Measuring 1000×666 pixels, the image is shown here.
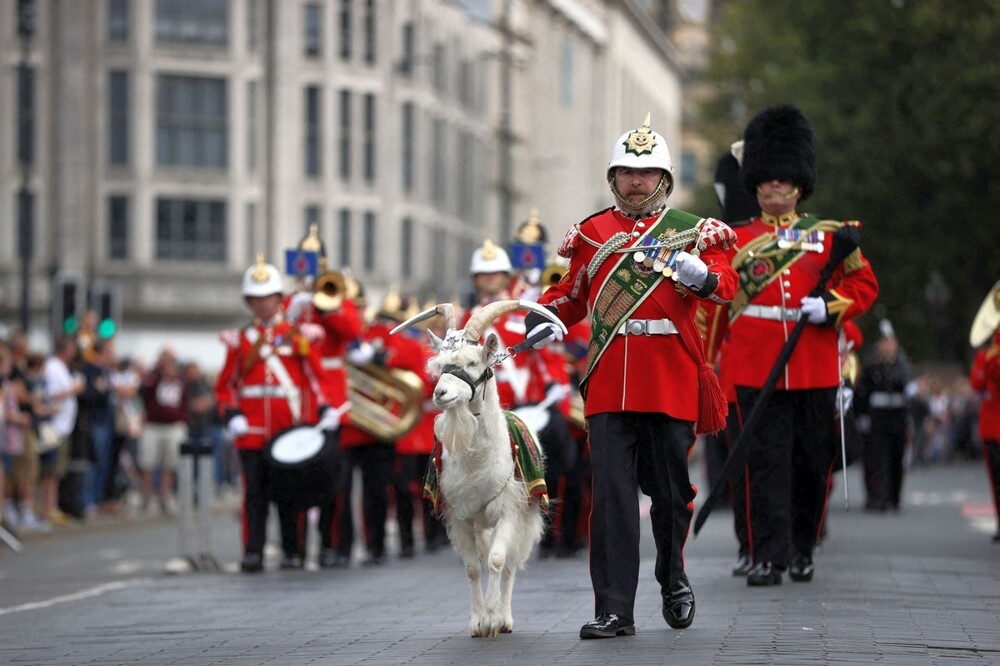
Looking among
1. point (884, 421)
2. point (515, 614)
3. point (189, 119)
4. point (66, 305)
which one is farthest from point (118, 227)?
point (515, 614)

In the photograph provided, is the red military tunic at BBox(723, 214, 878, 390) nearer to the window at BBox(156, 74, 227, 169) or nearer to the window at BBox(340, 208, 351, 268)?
the window at BBox(156, 74, 227, 169)

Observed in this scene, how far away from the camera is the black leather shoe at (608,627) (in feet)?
36.7

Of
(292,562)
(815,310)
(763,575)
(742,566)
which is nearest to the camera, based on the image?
(763,575)

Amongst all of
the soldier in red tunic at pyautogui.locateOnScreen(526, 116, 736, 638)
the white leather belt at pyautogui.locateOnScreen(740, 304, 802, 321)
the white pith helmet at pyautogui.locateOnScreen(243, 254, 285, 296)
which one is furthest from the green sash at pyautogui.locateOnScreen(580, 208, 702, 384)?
the white pith helmet at pyautogui.locateOnScreen(243, 254, 285, 296)

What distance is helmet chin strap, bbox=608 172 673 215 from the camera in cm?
1159

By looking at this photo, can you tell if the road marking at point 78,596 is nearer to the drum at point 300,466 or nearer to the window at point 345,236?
the drum at point 300,466

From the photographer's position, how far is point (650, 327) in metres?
11.6

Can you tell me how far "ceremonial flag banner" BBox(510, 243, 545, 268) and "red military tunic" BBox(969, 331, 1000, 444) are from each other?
12.4ft

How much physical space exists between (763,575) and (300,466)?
15.5 ft

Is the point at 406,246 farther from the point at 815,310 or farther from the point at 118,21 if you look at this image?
the point at 815,310

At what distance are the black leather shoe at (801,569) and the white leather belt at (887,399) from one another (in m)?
15.1

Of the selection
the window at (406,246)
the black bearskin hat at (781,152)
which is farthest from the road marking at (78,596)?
the window at (406,246)

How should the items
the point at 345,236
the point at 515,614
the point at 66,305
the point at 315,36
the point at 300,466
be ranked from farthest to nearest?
the point at 345,236 → the point at 315,36 → the point at 66,305 → the point at 300,466 → the point at 515,614

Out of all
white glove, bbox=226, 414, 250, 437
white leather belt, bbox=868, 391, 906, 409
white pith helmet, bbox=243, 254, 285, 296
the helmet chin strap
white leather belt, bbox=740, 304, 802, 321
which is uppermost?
the helmet chin strap
